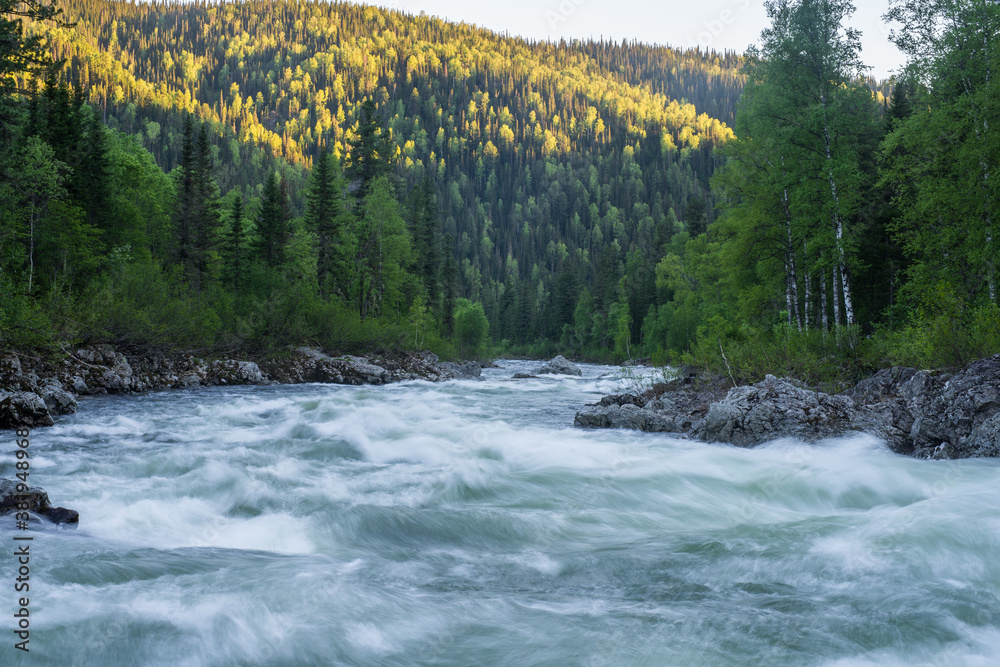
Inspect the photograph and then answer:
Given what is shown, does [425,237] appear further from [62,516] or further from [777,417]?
[62,516]

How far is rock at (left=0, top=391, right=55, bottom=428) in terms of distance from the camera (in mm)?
12273

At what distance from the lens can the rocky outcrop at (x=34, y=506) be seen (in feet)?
19.7

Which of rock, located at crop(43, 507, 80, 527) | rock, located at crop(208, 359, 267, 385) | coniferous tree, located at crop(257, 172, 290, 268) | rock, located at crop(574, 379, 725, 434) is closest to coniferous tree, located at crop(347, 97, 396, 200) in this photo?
coniferous tree, located at crop(257, 172, 290, 268)

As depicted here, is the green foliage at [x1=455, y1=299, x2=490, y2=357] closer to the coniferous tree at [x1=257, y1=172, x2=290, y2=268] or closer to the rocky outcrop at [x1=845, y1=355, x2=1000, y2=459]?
the coniferous tree at [x1=257, y1=172, x2=290, y2=268]

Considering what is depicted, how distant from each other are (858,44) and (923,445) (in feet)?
51.3

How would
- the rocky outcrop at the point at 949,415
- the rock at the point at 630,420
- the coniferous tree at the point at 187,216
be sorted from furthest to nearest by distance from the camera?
the coniferous tree at the point at 187,216
the rock at the point at 630,420
the rocky outcrop at the point at 949,415

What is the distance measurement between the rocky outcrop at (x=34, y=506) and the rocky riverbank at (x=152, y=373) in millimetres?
7935

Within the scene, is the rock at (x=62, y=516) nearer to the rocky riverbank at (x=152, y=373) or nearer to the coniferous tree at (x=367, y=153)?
the rocky riverbank at (x=152, y=373)

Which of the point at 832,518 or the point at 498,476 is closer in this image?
the point at 832,518

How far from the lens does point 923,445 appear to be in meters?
10.2

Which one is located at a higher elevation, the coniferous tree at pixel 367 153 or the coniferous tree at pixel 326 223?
the coniferous tree at pixel 367 153

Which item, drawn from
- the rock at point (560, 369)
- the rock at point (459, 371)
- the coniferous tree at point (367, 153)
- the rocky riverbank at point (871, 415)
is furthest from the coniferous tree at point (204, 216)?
the rocky riverbank at point (871, 415)

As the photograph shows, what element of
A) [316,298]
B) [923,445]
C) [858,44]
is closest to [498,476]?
[923,445]

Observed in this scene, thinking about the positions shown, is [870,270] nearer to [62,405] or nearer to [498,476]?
[498,476]
